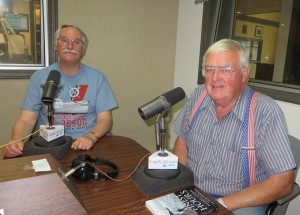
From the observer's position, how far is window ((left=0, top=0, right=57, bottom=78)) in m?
2.27

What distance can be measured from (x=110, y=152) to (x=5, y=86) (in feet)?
4.78

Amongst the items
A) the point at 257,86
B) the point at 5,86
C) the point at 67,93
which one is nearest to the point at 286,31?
the point at 257,86

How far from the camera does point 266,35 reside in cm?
234

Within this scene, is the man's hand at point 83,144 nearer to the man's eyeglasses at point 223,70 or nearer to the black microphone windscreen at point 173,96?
the black microphone windscreen at point 173,96

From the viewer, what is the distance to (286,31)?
217cm

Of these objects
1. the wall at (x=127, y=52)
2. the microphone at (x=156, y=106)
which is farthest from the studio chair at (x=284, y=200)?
the wall at (x=127, y=52)

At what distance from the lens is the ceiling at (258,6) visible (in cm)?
224

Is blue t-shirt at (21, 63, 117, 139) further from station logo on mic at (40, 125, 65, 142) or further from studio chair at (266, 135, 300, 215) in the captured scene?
studio chair at (266, 135, 300, 215)

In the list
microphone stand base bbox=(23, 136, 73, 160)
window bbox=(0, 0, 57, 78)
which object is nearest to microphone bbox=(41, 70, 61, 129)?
microphone stand base bbox=(23, 136, 73, 160)

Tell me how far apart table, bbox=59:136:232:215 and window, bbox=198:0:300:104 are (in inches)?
54.5

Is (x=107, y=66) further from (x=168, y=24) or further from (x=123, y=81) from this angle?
(x=168, y=24)

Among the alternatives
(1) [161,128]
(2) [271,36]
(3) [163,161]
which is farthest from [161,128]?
(2) [271,36]

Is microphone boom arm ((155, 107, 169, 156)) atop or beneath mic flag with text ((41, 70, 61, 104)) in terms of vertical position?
beneath

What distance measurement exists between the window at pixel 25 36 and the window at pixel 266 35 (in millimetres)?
1468
